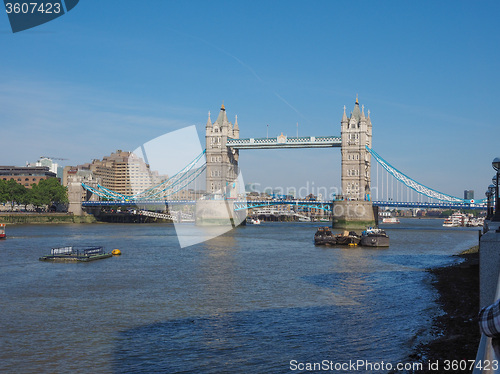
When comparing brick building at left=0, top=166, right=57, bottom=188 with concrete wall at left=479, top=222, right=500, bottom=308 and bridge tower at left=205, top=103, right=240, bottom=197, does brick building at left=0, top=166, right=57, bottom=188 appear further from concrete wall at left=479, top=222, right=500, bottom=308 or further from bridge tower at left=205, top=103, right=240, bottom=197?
concrete wall at left=479, top=222, right=500, bottom=308

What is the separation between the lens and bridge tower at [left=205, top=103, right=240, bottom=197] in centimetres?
9250

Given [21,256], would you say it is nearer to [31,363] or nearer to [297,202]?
[31,363]

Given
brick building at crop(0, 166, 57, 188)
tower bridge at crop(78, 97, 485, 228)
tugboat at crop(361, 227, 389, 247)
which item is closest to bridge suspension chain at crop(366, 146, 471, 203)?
tower bridge at crop(78, 97, 485, 228)

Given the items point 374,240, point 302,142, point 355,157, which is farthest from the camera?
point 355,157

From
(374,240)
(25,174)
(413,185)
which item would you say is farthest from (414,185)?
(25,174)

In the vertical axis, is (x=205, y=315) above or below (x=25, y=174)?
below

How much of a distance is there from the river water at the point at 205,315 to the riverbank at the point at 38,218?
5598 centimetres

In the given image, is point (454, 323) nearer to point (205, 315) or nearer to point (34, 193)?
point (205, 315)

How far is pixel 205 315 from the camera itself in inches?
645

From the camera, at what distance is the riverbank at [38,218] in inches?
3221

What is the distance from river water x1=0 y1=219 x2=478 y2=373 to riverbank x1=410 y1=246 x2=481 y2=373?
43cm

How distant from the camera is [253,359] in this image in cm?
1198

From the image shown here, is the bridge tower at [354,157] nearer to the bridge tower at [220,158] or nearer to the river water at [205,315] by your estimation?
the bridge tower at [220,158]

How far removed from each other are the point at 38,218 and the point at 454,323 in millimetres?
80359
